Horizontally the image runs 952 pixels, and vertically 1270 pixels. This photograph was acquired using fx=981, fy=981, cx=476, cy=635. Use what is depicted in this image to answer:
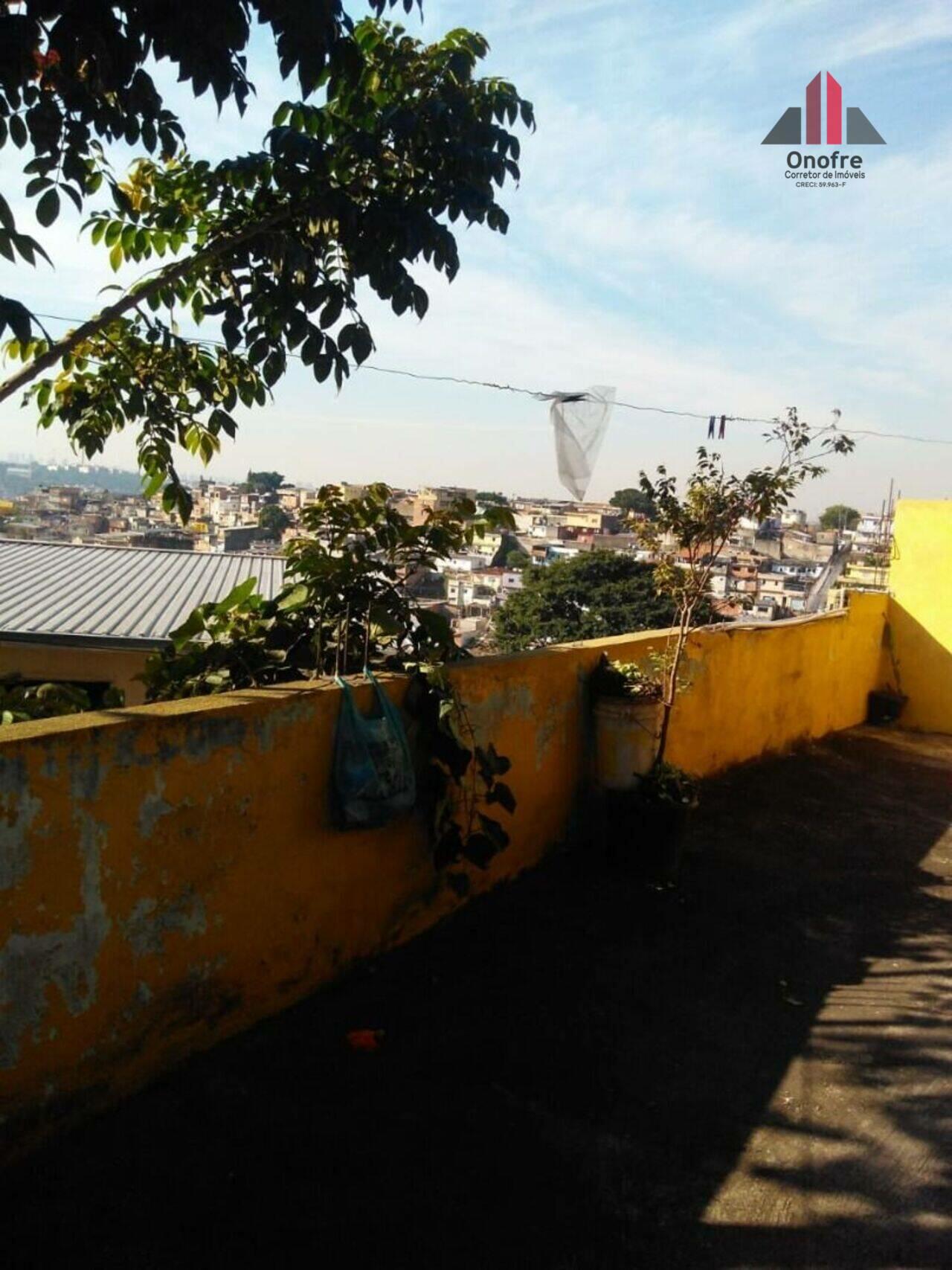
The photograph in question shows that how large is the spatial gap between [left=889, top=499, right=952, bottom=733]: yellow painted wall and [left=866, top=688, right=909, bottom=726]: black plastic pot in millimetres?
290

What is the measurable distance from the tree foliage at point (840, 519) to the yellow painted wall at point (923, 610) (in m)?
2.88

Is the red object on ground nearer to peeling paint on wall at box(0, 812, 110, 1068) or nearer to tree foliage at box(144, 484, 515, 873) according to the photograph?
tree foliage at box(144, 484, 515, 873)

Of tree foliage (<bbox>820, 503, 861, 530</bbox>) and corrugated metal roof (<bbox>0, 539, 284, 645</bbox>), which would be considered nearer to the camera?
corrugated metal roof (<bbox>0, 539, 284, 645</bbox>)

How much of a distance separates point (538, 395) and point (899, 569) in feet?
16.3

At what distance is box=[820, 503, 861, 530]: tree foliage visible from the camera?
15398mm

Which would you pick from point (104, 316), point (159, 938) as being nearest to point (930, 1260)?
point (159, 938)

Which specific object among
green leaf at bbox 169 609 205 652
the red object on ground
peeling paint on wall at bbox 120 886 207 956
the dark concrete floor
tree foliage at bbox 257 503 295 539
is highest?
tree foliage at bbox 257 503 295 539

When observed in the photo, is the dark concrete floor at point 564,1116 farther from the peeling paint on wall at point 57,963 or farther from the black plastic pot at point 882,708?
the black plastic pot at point 882,708

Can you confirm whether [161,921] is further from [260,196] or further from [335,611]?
[260,196]

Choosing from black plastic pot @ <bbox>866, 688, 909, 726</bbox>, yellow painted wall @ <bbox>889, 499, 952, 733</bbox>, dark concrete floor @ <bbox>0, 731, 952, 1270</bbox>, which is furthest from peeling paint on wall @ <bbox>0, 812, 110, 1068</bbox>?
yellow painted wall @ <bbox>889, 499, 952, 733</bbox>

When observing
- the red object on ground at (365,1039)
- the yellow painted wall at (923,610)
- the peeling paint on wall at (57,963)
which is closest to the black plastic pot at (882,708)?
the yellow painted wall at (923,610)

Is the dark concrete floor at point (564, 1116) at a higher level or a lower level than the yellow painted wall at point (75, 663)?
lower

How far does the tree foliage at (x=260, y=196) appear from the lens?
3.09 m

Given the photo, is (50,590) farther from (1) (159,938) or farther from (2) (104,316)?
(1) (159,938)
